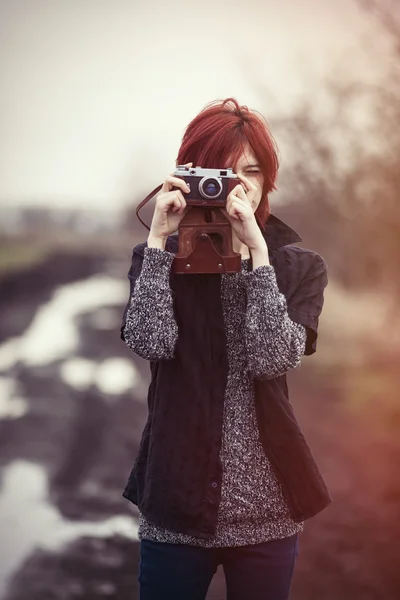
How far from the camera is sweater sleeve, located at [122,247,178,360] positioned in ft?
3.89

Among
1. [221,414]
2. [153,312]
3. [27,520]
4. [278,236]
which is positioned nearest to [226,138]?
[278,236]

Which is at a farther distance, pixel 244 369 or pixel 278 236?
pixel 278 236

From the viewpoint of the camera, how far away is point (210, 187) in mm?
1220

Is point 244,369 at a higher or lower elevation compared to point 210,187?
lower

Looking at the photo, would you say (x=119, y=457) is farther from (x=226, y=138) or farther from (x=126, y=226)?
(x=226, y=138)

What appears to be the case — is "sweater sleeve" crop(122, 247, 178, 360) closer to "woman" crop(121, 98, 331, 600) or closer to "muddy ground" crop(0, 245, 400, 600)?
"woman" crop(121, 98, 331, 600)

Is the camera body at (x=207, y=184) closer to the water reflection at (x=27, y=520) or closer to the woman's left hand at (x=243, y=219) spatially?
the woman's left hand at (x=243, y=219)

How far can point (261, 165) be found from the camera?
1.30m

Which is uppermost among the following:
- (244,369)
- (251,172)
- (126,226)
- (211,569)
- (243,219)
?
(126,226)

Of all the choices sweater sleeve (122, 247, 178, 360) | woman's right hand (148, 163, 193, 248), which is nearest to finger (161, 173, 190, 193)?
woman's right hand (148, 163, 193, 248)

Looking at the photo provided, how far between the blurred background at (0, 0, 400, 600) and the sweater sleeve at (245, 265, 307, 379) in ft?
3.04

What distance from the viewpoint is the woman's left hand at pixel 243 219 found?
1223 millimetres

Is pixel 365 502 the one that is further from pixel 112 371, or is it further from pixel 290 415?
pixel 290 415

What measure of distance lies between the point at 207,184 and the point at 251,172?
0.11m
